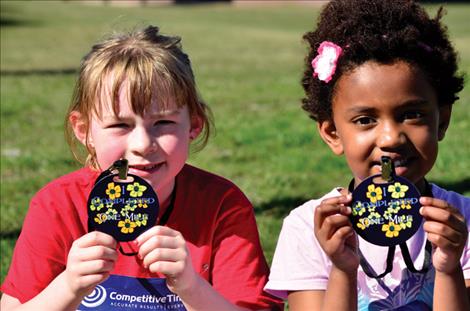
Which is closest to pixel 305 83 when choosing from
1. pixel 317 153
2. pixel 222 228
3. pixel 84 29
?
pixel 222 228

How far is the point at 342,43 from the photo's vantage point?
Answer: 11.5ft

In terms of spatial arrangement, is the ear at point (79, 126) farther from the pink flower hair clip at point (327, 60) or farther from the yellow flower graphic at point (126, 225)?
the pink flower hair clip at point (327, 60)

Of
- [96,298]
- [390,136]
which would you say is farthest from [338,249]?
[96,298]

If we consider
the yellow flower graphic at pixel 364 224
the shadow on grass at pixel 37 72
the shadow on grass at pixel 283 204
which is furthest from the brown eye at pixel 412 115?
the shadow on grass at pixel 37 72

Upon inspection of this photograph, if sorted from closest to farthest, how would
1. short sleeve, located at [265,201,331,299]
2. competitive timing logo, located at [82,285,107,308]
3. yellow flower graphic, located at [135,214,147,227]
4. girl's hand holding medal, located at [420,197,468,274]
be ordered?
girl's hand holding medal, located at [420,197,468,274], yellow flower graphic, located at [135,214,147,227], short sleeve, located at [265,201,331,299], competitive timing logo, located at [82,285,107,308]

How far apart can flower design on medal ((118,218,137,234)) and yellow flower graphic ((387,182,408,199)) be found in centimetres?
Result: 84

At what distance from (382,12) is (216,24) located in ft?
99.7

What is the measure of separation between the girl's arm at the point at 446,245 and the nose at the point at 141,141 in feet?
3.06

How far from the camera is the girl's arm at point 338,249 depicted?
3020mm

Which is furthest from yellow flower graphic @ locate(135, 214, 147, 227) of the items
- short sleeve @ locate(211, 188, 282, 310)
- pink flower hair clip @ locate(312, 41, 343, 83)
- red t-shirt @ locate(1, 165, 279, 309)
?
pink flower hair clip @ locate(312, 41, 343, 83)

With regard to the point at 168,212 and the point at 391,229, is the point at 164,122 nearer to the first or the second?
the point at 168,212

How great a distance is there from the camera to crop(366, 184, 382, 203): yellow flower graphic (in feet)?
10.1

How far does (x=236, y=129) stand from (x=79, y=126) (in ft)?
20.0

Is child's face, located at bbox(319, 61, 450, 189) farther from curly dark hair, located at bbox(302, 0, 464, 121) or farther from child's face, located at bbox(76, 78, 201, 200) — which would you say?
child's face, located at bbox(76, 78, 201, 200)
